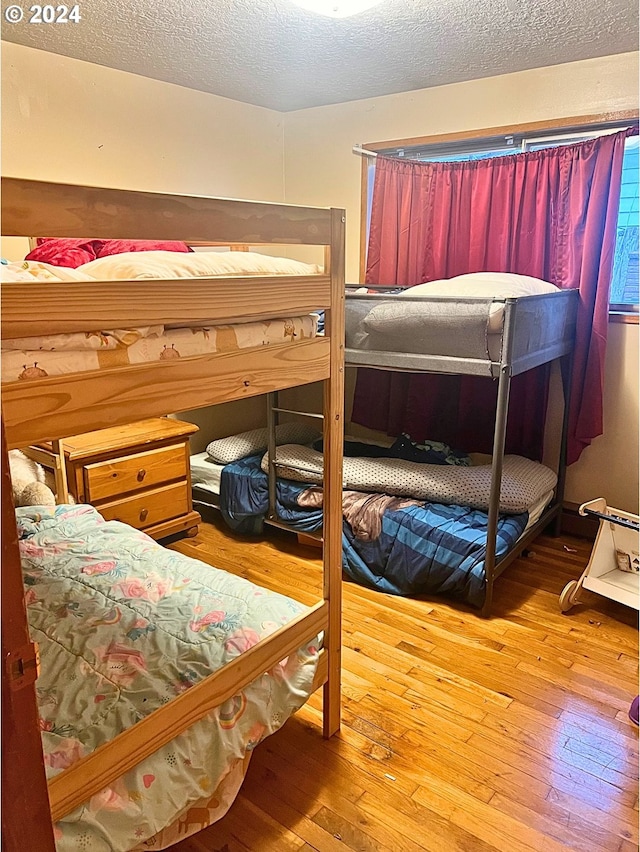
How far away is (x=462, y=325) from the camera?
7.75 ft

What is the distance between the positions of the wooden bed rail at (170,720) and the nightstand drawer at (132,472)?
1.45m

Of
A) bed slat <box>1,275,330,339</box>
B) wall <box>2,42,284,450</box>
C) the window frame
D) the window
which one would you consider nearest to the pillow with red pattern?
wall <box>2,42,284,450</box>

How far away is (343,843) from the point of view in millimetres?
1510

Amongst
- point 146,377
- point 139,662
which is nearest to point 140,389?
point 146,377

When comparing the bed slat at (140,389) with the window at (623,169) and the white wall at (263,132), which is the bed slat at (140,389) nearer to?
the white wall at (263,132)

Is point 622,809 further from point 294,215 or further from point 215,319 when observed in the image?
point 294,215

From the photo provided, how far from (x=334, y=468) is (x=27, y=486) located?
1.44 metres

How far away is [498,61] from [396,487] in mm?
1906

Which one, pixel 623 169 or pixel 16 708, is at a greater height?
pixel 623 169

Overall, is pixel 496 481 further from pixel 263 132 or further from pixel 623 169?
pixel 263 132

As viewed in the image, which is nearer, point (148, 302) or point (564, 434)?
point (148, 302)

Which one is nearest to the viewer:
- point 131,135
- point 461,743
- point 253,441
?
point 461,743

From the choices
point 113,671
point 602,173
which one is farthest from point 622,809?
point 602,173

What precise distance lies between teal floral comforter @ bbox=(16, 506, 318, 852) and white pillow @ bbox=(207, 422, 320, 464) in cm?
118
